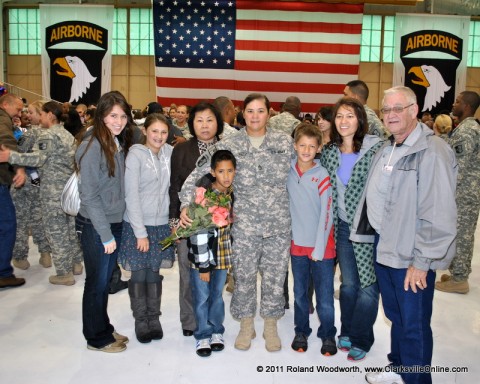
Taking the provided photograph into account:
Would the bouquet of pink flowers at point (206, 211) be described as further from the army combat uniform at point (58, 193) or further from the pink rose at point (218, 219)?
the army combat uniform at point (58, 193)

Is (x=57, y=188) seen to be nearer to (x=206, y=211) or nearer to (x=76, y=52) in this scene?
(x=206, y=211)

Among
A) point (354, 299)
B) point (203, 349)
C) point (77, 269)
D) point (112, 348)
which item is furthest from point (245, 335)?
point (77, 269)

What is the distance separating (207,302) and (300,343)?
705 mm

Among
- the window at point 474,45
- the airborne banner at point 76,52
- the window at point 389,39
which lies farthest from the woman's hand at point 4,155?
the window at point 474,45

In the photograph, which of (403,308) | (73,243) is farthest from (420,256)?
(73,243)

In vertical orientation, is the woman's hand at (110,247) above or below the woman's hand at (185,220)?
below

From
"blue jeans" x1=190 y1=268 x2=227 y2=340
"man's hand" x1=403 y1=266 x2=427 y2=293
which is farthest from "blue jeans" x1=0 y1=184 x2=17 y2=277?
"man's hand" x1=403 y1=266 x2=427 y2=293

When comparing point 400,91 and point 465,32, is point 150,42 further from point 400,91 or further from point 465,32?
point 400,91

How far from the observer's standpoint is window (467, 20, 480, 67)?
62.2 feet

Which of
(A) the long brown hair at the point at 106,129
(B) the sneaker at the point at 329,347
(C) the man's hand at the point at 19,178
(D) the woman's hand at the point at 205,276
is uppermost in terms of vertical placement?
(A) the long brown hair at the point at 106,129

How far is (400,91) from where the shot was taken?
2.48 m

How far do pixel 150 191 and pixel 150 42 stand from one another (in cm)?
1733

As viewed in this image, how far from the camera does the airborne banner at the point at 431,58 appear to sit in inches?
616

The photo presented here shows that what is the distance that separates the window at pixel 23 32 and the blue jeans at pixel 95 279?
61.5 ft
